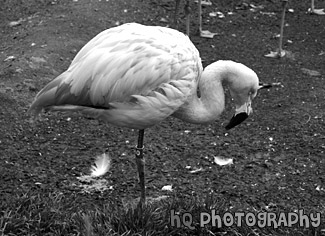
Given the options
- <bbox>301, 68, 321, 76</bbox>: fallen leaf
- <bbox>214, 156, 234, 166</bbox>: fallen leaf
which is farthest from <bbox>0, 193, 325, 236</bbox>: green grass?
<bbox>301, 68, 321, 76</bbox>: fallen leaf

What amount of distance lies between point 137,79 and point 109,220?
0.93 metres

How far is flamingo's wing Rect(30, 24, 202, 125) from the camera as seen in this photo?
3.60 metres

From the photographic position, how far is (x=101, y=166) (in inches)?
186

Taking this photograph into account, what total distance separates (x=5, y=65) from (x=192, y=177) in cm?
285

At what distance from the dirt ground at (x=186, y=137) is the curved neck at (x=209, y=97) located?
0.73 metres

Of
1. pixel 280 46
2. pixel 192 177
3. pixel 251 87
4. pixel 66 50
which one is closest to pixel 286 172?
pixel 192 177

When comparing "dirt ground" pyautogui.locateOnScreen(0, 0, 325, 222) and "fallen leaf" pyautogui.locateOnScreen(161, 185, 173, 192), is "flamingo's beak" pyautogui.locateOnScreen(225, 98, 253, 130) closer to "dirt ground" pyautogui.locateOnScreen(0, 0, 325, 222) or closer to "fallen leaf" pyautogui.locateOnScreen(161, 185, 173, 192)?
"dirt ground" pyautogui.locateOnScreen(0, 0, 325, 222)

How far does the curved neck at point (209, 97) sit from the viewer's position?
12.6 ft

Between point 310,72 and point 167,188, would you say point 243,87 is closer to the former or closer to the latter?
point 167,188

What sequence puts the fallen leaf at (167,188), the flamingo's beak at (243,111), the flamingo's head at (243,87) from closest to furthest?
1. the flamingo's head at (243,87)
2. the flamingo's beak at (243,111)
3. the fallen leaf at (167,188)

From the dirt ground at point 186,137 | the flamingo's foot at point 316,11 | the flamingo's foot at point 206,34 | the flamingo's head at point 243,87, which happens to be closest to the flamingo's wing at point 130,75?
the flamingo's head at point 243,87

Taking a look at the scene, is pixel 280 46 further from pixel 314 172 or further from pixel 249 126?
pixel 314 172

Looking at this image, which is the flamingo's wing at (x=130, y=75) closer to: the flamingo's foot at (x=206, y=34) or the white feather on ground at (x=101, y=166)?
the white feather on ground at (x=101, y=166)

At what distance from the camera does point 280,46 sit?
7.04 metres
